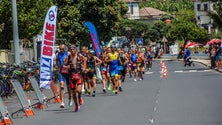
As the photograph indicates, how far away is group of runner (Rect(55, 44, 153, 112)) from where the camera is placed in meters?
18.7

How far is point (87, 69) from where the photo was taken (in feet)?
78.6

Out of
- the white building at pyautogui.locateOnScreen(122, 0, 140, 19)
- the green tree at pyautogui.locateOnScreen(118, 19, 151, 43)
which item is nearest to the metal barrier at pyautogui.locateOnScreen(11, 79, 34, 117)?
the green tree at pyautogui.locateOnScreen(118, 19, 151, 43)

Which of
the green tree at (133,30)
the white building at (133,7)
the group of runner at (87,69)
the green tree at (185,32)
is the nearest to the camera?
the group of runner at (87,69)

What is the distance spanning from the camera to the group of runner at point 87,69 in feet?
61.3

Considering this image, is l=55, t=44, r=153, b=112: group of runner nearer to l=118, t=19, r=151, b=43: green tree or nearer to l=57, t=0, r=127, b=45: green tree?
l=57, t=0, r=127, b=45: green tree

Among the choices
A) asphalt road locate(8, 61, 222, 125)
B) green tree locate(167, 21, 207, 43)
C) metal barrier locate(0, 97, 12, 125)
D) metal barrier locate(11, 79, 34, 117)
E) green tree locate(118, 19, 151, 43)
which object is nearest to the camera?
asphalt road locate(8, 61, 222, 125)

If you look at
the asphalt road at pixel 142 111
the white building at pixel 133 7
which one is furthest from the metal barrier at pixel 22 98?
the white building at pixel 133 7

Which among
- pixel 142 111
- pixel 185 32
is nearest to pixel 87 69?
pixel 142 111

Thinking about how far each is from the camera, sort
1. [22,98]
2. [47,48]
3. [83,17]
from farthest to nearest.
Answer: [83,17]
[47,48]
[22,98]

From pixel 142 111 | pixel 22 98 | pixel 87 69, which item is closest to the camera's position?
pixel 142 111

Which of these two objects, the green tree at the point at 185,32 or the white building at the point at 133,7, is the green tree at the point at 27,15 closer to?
the green tree at the point at 185,32

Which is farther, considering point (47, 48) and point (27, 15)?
point (27, 15)

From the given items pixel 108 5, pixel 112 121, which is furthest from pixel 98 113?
pixel 108 5

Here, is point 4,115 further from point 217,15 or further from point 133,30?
point 133,30
